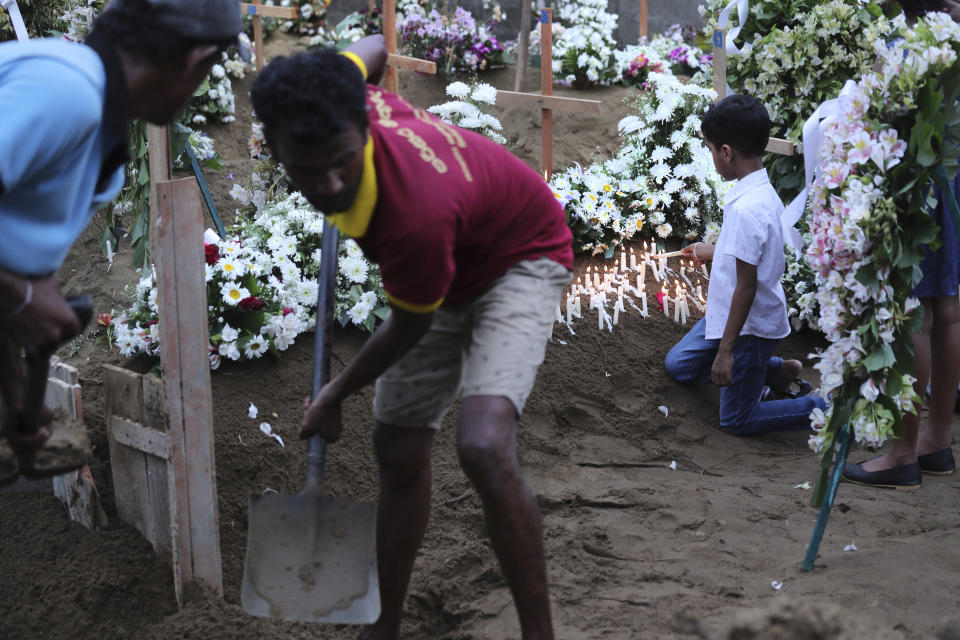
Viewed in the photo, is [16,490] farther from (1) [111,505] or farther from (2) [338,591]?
(2) [338,591]

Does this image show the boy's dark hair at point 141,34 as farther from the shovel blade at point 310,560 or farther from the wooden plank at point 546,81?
the wooden plank at point 546,81

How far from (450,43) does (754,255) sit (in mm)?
5806

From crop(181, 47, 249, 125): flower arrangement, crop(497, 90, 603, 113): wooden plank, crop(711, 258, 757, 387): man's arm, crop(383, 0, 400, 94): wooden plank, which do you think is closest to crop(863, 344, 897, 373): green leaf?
crop(711, 258, 757, 387): man's arm

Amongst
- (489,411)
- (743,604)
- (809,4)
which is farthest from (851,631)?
(809,4)

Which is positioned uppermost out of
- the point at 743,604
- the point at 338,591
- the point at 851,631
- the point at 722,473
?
the point at 851,631

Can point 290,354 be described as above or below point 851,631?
below

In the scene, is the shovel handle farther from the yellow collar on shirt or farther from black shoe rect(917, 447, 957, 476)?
black shoe rect(917, 447, 957, 476)

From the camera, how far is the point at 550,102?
602 cm

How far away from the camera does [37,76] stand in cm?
162

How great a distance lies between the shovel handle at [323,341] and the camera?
8.65 feet

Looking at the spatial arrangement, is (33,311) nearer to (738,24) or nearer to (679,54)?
(738,24)

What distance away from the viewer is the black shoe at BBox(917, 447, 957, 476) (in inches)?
159

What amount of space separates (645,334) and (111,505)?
2.78 m

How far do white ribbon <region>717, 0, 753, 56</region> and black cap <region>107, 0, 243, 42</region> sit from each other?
4129 mm
